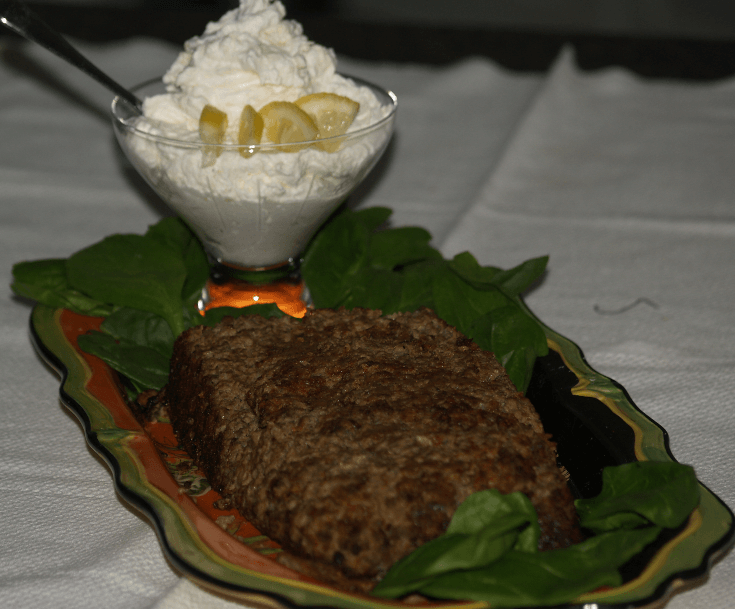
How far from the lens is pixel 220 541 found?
100 cm

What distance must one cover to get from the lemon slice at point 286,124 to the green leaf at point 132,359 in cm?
46

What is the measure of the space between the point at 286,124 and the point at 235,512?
0.69 metres

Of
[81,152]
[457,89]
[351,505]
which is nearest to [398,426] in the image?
[351,505]

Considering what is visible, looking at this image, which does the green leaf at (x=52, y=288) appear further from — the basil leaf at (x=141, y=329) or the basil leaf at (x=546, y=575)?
the basil leaf at (x=546, y=575)

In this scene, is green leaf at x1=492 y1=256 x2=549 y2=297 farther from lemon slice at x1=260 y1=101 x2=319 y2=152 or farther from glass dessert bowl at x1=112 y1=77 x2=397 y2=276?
lemon slice at x1=260 y1=101 x2=319 y2=152

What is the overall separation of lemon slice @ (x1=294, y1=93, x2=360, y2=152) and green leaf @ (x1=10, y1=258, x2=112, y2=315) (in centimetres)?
57

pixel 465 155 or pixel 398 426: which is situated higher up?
pixel 398 426

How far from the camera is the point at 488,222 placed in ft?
7.39

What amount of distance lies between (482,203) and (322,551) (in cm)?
154

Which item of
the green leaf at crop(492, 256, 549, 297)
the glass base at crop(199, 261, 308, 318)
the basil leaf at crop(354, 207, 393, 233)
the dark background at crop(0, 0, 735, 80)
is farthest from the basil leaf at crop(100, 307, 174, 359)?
the dark background at crop(0, 0, 735, 80)

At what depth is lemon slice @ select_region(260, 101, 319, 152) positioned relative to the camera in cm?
142

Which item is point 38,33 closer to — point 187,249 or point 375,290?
point 187,249

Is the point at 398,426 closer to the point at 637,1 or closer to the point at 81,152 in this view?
the point at 81,152

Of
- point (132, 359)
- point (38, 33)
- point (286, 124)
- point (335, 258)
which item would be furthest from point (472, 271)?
point (38, 33)
